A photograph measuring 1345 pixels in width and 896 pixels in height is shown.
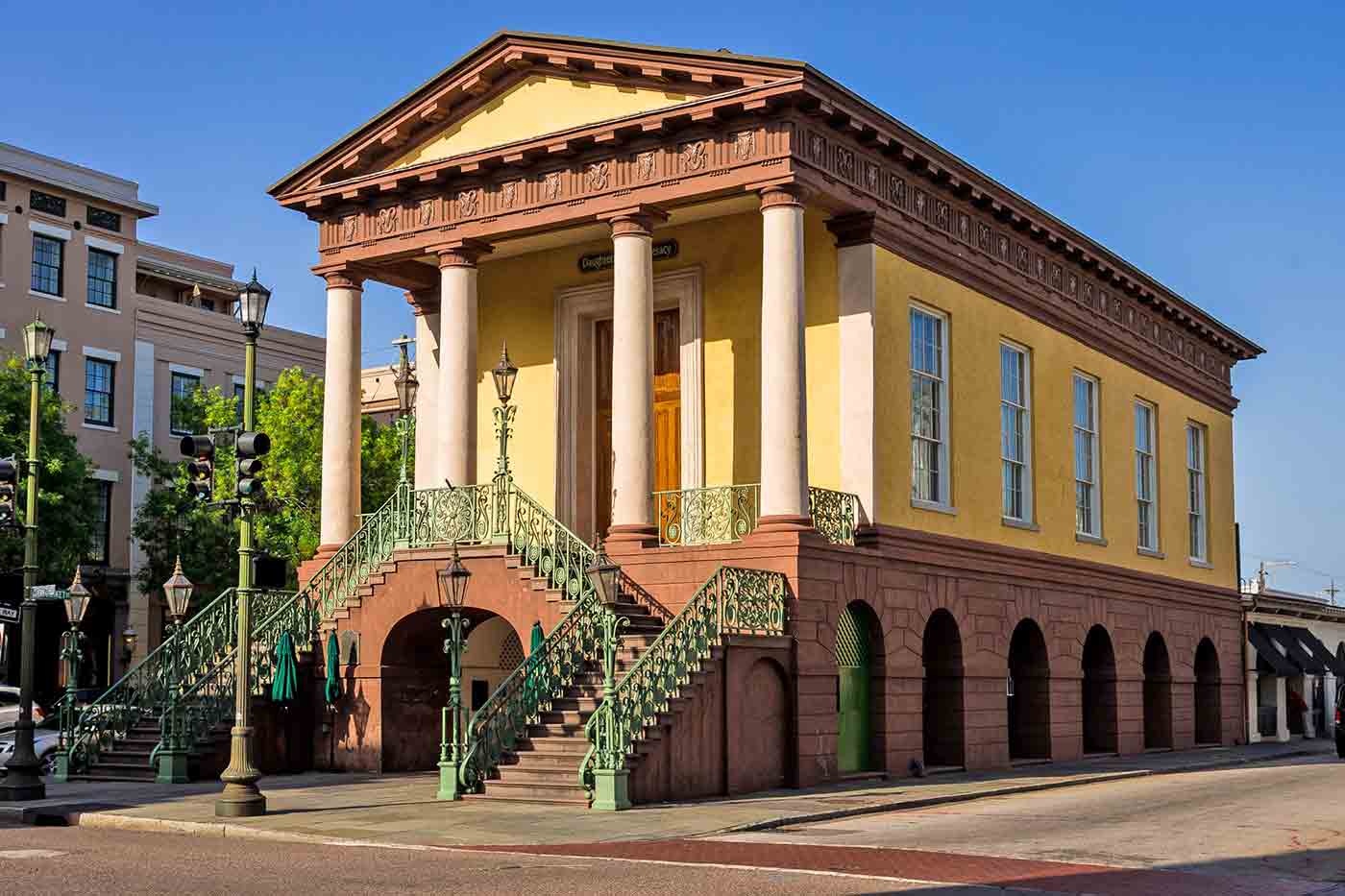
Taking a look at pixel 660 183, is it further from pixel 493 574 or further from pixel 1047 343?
pixel 1047 343

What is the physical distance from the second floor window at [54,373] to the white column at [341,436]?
21935 millimetres

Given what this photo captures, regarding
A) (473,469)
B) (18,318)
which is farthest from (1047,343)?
(18,318)

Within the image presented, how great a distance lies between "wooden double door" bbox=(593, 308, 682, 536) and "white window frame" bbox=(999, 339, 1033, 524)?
6352 mm

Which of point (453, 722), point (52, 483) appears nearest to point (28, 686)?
point (453, 722)

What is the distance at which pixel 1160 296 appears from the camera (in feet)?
125

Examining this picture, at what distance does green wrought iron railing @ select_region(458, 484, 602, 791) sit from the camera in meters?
21.3

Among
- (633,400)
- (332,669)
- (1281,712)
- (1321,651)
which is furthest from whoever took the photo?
(1321,651)

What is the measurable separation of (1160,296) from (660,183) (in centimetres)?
1684

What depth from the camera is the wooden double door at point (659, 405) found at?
28.2 m

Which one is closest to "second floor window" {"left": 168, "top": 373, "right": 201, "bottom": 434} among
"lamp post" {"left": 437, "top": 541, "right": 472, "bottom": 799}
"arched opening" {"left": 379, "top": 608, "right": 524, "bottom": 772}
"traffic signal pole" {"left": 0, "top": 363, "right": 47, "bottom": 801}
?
"arched opening" {"left": 379, "top": 608, "right": 524, "bottom": 772}

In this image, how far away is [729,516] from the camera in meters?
25.2

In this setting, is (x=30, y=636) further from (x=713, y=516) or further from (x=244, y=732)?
(x=713, y=516)

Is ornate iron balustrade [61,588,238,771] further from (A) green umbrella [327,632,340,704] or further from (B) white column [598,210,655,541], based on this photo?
(B) white column [598,210,655,541]

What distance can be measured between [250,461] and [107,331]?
108 feet
